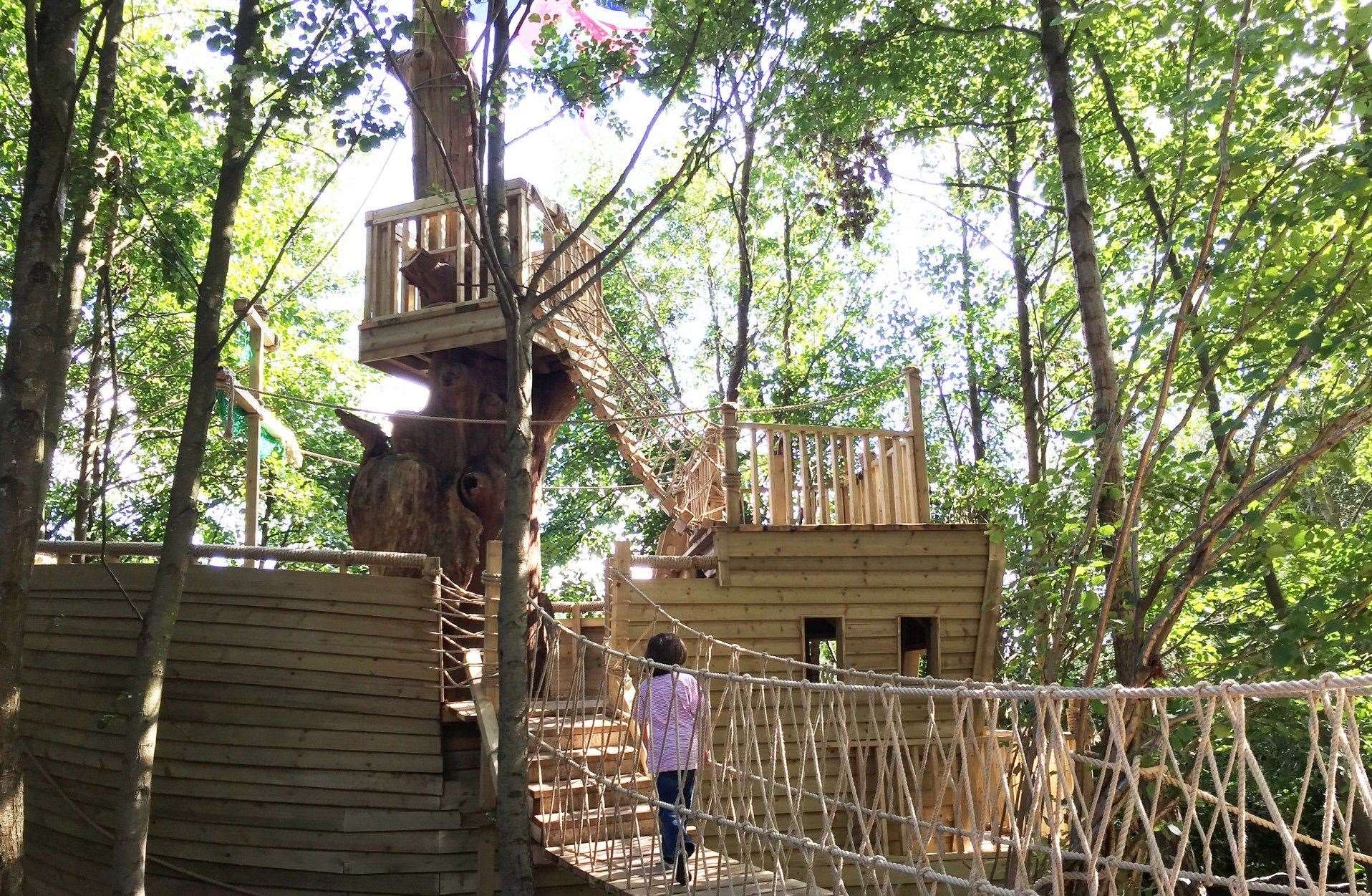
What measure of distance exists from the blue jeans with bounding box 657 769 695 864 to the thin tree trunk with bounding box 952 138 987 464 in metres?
13.3

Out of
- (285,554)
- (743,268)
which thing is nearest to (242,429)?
(285,554)

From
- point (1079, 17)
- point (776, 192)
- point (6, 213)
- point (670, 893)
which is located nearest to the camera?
point (1079, 17)

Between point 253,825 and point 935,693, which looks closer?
point 935,693

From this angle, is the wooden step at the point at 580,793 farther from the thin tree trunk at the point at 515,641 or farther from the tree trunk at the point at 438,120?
the tree trunk at the point at 438,120

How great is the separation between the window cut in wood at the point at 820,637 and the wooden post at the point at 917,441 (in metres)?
0.96

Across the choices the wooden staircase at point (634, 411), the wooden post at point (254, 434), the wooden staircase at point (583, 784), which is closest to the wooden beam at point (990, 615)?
the wooden staircase at point (634, 411)

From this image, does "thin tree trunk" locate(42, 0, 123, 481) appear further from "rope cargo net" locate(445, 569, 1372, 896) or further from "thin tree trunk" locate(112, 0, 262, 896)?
"rope cargo net" locate(445, 569, 1372, 896)

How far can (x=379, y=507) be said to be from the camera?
784cm

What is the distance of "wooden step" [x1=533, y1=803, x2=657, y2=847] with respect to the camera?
5.29 meters

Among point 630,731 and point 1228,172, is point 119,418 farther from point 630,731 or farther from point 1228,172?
point 1228,172

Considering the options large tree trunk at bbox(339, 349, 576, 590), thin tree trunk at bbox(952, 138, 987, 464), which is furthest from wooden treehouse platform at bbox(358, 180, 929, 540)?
thin tree trunk at bbox(952, 138, 987, 464)

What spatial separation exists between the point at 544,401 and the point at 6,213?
830 cm

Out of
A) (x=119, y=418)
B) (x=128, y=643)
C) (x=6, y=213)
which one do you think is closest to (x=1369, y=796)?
(x=128, y=643)

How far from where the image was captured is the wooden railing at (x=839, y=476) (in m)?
7.58
